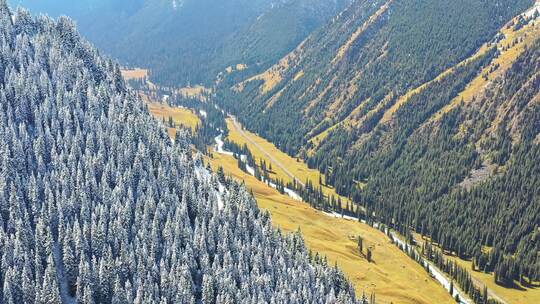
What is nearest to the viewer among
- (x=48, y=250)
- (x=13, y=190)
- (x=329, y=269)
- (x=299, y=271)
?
(x=48, y=250)

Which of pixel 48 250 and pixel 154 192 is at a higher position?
pixel 154 192

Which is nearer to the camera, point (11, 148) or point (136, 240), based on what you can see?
point (136, 240)

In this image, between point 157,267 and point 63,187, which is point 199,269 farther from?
point 63,187

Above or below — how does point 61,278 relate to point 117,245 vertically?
below

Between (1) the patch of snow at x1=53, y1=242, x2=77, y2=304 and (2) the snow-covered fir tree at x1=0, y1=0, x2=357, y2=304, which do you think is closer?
(1) the patch of snow at x1=53, y1=242, x2=77, y2=304

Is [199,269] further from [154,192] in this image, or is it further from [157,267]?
[154,192]

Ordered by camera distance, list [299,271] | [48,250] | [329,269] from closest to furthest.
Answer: [48,250] → [299,271] → [329,269]

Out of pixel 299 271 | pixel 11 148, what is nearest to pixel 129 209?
pixel 11 148

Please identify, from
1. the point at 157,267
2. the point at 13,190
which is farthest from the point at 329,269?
the point at 13,190

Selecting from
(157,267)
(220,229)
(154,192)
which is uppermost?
(154,192)

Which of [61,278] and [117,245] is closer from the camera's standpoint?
[61,278]

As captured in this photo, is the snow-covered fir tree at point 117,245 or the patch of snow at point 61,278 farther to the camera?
the snow-covered fir tree at point 117,245
